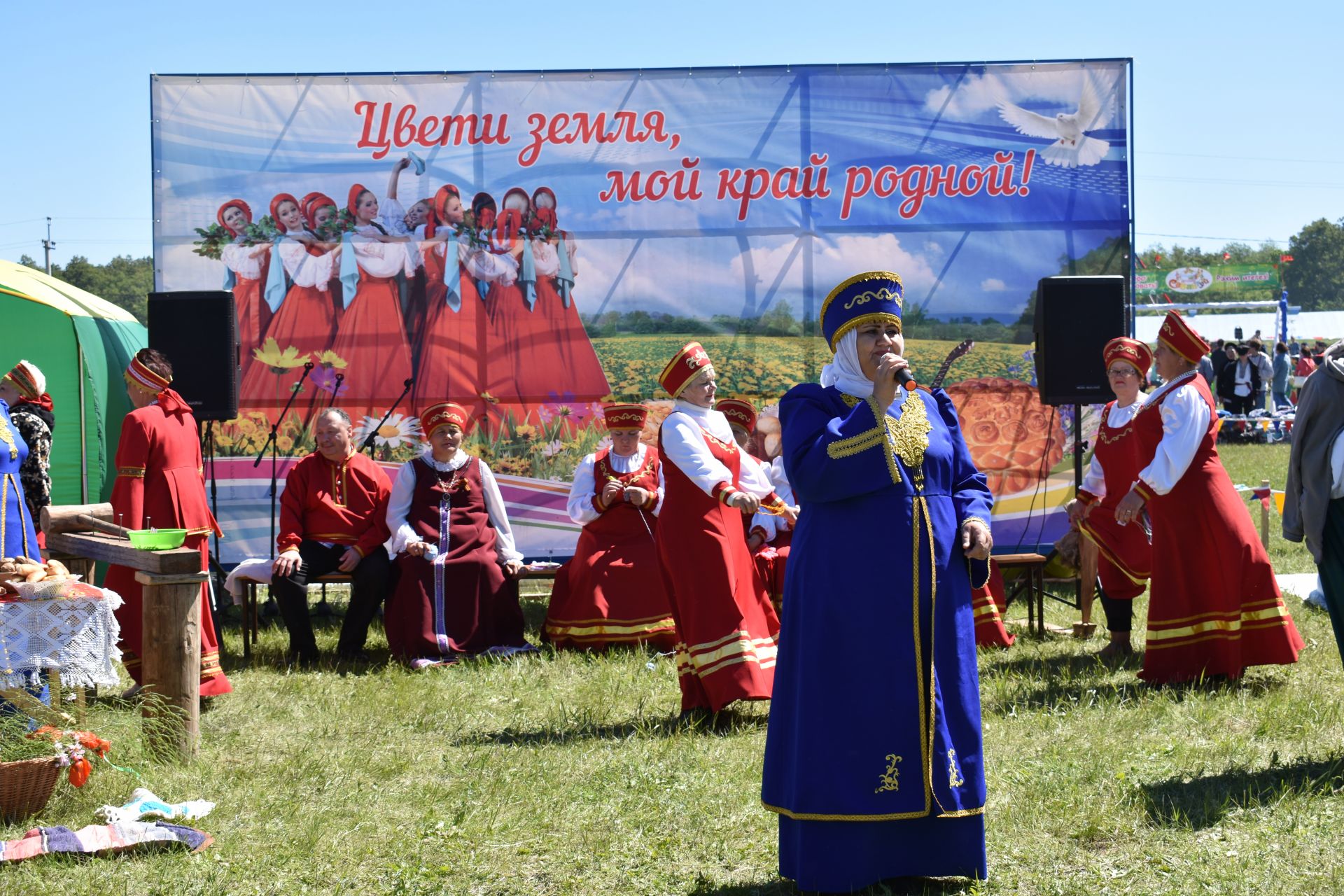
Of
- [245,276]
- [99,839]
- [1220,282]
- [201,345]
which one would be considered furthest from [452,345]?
[1220,282]

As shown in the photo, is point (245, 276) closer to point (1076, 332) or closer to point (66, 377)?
point (66, 377)

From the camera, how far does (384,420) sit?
→ 962 cm

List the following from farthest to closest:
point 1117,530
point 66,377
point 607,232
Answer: point 66,377 → point 607,232 → point 1117,530

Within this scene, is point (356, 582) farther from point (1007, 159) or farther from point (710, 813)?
point (1007, 159)

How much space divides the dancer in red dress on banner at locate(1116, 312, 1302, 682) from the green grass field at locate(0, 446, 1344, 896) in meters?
0.20

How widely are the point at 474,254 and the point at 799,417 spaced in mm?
6169

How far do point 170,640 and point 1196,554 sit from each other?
473cm

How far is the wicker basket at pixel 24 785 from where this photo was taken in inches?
183

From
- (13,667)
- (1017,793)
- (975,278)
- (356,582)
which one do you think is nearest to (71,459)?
(356,582)

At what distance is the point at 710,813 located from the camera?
4.80 meters

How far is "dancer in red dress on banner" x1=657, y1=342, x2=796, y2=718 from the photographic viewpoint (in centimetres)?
591

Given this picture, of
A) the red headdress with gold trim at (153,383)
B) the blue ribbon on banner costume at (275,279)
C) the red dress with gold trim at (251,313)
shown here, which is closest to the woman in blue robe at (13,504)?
the red headdress with gold trim at (153,383)

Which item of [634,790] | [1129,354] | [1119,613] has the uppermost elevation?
[1129,354]

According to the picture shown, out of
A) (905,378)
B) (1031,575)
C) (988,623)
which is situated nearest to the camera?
(905,378)
